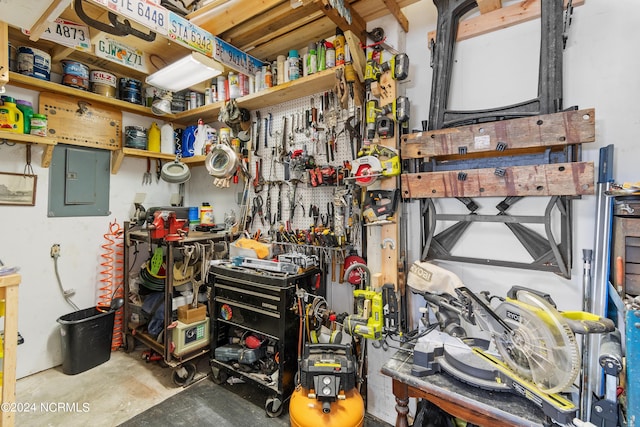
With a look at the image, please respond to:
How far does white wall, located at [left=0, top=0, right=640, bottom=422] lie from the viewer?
4.54 ft

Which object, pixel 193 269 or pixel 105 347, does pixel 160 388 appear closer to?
pixel 105 347

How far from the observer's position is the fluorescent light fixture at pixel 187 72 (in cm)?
222

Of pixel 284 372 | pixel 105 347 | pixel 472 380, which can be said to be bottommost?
pixel 105 347

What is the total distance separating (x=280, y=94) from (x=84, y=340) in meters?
2.69

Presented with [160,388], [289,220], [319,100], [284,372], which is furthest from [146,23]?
[160,388]

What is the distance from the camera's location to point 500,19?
165cm

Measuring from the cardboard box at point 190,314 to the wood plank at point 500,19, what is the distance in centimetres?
267

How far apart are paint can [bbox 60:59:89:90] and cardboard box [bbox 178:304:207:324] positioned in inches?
87.4

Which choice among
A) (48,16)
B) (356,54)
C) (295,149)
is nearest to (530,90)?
(356,54)

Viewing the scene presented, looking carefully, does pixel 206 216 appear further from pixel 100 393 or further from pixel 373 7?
pixel 373 7

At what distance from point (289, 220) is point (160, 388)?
1675 mm

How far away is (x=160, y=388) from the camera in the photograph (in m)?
2.32

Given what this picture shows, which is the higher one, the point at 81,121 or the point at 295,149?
the point at 81,121

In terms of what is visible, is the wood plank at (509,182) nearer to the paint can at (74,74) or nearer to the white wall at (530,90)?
the white wall at (530,90)
